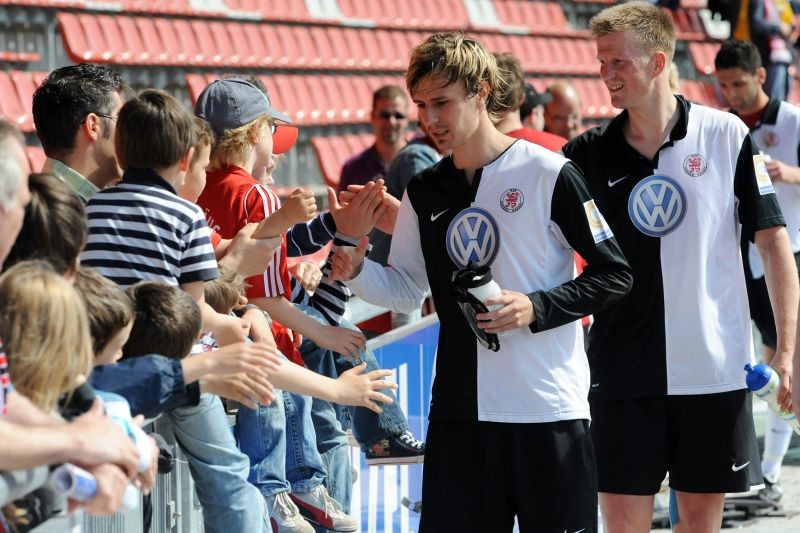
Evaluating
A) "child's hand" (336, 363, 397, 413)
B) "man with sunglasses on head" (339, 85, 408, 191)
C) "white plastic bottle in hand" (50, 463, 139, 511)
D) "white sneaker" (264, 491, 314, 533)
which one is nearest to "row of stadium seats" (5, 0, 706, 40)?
"man with sunglasses on head" (339, 85, 408, 191)

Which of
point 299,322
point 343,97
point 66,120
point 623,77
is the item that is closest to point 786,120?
point 623,77

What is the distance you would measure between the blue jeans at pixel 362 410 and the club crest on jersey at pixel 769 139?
3.27 meters

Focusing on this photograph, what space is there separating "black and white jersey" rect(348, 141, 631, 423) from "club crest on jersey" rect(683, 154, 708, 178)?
1.86ft

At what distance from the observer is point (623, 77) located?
3.86 m

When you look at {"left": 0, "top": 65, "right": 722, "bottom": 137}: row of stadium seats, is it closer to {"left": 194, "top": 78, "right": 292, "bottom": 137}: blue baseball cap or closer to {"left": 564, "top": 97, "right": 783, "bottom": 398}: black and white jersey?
{"left": 194, "top": 78, "right": 292, "bottom": 137}: blue baseball cap

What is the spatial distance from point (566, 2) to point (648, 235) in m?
11.1

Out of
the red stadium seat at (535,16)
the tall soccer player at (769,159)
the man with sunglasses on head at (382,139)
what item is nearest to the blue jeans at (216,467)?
the tall soccer player at (769,159)

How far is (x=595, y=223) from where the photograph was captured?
331cm

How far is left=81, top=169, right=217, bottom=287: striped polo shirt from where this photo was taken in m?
3.19

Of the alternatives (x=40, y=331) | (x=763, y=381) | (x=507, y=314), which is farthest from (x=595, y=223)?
(x=40, y=331)

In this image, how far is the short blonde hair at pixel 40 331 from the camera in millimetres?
2223

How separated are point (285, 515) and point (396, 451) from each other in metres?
0.65

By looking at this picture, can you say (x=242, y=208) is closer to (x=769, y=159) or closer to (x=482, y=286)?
(x=482, y=286)

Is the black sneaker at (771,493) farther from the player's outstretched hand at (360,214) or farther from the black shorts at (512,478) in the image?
the player's outstretched hand at (360,214)
